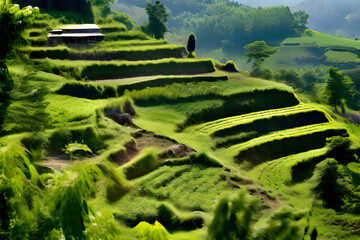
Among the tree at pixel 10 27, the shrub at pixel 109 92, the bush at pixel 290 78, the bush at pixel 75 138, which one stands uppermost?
the tree at pixel 10 27

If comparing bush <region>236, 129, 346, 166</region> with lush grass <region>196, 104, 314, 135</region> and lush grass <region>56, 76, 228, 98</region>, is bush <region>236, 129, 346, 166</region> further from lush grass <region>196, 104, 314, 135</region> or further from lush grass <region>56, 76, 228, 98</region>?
lush grass <region>56, 76, 228, 98</region>

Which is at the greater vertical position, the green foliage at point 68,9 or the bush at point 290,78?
the green foliage at point 68,9

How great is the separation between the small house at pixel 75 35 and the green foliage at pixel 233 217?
75.6 ft

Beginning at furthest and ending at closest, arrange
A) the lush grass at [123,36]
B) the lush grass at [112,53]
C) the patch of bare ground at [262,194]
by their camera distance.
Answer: the lush grass at [123,36] < the lush grass at [112,53] < the patch of bare ground at [262,194]

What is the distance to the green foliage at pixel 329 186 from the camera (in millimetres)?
11211

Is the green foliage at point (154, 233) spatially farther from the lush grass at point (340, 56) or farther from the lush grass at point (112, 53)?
the lush grass at point (340, 56)

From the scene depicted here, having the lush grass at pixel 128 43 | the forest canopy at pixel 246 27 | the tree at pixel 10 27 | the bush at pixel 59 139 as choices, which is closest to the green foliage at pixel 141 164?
the bush at pixel 59 139

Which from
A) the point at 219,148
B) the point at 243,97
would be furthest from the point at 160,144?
the point at 243,97

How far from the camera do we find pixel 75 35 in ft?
77.0

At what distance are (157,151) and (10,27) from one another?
9467mm

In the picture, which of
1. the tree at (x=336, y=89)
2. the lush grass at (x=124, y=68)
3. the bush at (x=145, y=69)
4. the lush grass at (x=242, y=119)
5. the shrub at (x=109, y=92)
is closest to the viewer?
the lush grass at (x=242, y=119)

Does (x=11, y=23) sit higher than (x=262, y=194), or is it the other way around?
(x=11, y=23)

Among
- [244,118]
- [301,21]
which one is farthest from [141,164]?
[301,21]

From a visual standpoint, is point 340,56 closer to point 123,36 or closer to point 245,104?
point 123,36
